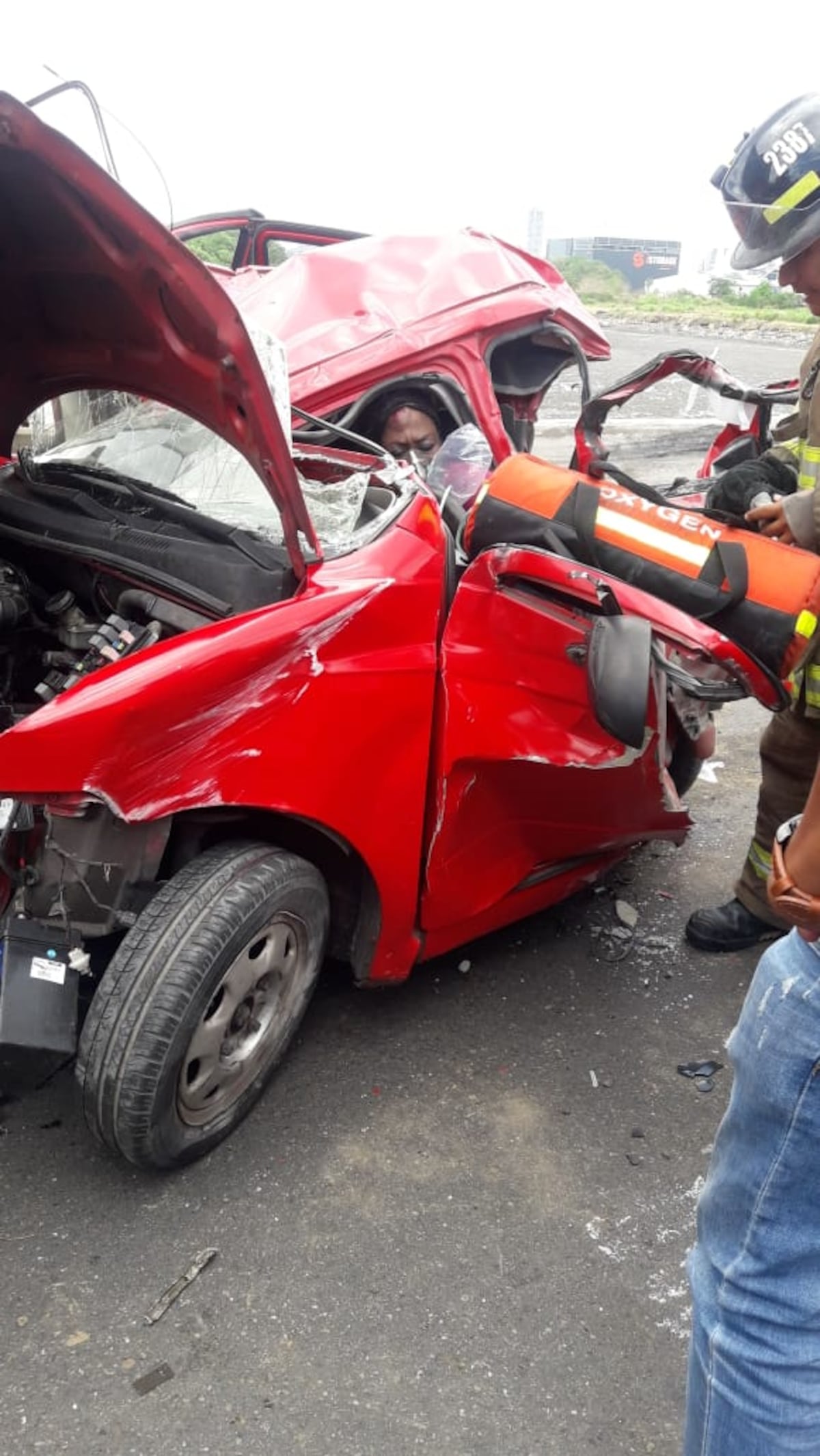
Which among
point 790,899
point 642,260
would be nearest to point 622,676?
point 790,899

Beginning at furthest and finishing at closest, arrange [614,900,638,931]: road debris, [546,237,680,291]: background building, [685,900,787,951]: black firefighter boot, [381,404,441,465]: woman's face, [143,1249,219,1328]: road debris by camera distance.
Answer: [546,237,680,291]: background building < [381,404,441,465]: woman's face < [614,900,638,931]: road debris < [685,900,787,951]: black firefighter boot < [143,1249,219,1328]: road debris

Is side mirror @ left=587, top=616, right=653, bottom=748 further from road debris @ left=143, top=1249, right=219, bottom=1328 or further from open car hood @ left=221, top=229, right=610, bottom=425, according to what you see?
open car hood @ left=221, top=229, right=610, bottom=425

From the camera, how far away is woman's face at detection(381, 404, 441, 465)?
4.24 meters

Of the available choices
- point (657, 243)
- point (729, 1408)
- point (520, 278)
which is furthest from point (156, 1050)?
point (657, 243)

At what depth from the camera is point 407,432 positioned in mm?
4246

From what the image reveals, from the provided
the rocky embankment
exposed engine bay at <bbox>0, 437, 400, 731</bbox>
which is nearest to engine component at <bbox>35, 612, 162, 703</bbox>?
exposed engine bay at <bbox>0, 437, 400, 731</bbox>

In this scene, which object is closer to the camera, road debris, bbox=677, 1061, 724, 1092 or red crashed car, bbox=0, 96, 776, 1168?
red crashed car, bbox=0, 96, 776, 1168

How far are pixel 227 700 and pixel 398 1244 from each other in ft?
3.56

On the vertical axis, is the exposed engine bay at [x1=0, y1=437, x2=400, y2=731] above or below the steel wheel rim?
above

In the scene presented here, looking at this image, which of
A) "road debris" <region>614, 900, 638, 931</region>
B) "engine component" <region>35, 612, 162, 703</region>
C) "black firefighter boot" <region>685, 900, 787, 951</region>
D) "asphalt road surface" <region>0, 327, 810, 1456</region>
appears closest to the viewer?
"asphalt road surface" <region>0, 327, 810, 1456</region>

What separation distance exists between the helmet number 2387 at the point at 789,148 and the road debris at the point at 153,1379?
2.71 metres

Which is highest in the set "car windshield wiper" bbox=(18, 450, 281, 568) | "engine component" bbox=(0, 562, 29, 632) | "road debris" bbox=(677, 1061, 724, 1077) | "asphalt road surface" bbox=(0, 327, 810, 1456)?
"car windshield wiper" bbox=(18, 450, 281, 568)

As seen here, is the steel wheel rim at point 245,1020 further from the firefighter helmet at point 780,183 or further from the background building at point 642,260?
the background building at point 642,260

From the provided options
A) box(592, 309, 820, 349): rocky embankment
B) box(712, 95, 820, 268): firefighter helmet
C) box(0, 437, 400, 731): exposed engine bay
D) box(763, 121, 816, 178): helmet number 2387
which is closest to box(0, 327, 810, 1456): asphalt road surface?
box(0, 437, 400, 731): exposed engine bay
